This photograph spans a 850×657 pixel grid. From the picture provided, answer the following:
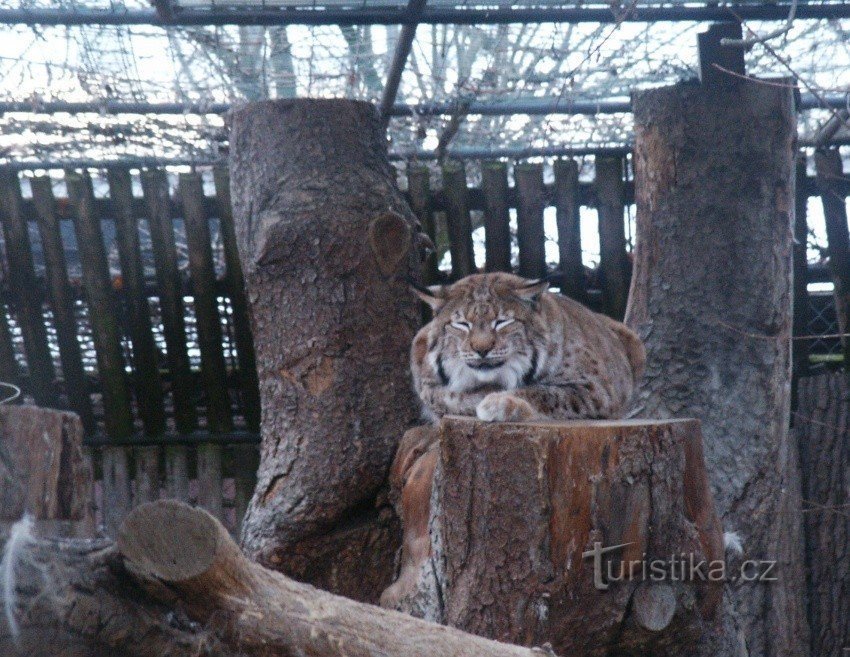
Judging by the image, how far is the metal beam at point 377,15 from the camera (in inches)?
172

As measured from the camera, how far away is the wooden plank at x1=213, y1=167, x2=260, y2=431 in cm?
581

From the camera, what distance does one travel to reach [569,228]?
232 inches

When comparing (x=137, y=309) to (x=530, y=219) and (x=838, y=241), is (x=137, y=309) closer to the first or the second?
(x=530, y=219)

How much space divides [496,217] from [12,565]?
4.20 metres

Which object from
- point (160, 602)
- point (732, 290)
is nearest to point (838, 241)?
point (732, 290)

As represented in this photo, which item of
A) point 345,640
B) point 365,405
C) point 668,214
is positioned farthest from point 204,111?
point 345,640

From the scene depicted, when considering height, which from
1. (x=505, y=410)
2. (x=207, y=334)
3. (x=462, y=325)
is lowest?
(x=505, y=410)

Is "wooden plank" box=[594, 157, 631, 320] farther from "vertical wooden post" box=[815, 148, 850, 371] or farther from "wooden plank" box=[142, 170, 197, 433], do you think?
"wooden plank" box=[142, 170, 197, 433]

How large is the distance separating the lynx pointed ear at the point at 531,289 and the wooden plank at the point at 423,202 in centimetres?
128

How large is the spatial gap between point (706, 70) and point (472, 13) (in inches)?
45.6

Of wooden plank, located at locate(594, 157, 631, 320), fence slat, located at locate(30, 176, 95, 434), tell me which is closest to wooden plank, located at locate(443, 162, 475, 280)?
wooden plank, located at locate(594, 157, 631, 320)

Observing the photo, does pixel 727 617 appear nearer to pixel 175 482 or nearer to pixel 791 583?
pixel 791 583

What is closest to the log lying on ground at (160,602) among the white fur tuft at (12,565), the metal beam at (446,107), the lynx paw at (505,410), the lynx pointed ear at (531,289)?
the white fur tuft at (12,565)

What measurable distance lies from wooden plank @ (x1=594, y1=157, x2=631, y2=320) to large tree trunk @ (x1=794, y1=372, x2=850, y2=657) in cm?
109
